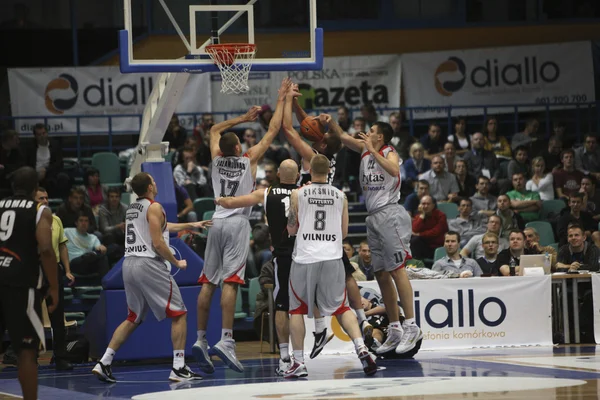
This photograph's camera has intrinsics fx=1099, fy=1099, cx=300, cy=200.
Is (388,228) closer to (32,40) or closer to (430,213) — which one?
(430,213)

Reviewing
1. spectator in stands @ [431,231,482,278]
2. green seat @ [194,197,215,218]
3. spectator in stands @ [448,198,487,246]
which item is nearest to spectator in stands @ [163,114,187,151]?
green seat @ [194,197,215,218]

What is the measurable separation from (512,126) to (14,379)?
43.1ft

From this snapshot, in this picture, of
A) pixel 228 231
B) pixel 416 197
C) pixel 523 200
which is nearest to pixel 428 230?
pixel 416 197

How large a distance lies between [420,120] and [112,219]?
763 cm

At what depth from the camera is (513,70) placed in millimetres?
21891

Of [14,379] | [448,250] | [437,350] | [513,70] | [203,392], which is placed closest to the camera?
[203,392]

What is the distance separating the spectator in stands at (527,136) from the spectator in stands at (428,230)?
13.6 ft

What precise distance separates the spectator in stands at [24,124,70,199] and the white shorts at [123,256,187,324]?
740 centimetres

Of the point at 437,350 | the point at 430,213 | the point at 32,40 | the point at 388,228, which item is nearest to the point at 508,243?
the point at 430,213

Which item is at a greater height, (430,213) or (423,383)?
(430,213)

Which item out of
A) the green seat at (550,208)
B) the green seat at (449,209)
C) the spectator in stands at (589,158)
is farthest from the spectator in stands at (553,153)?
the green seat at (449,209)

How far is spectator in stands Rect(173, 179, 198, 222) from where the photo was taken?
1708 cm

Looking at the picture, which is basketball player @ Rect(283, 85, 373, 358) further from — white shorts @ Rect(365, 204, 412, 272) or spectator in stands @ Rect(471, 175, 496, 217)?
spectator in stands @ Rect(471, 175, 496, 217)

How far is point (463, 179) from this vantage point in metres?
18.8
